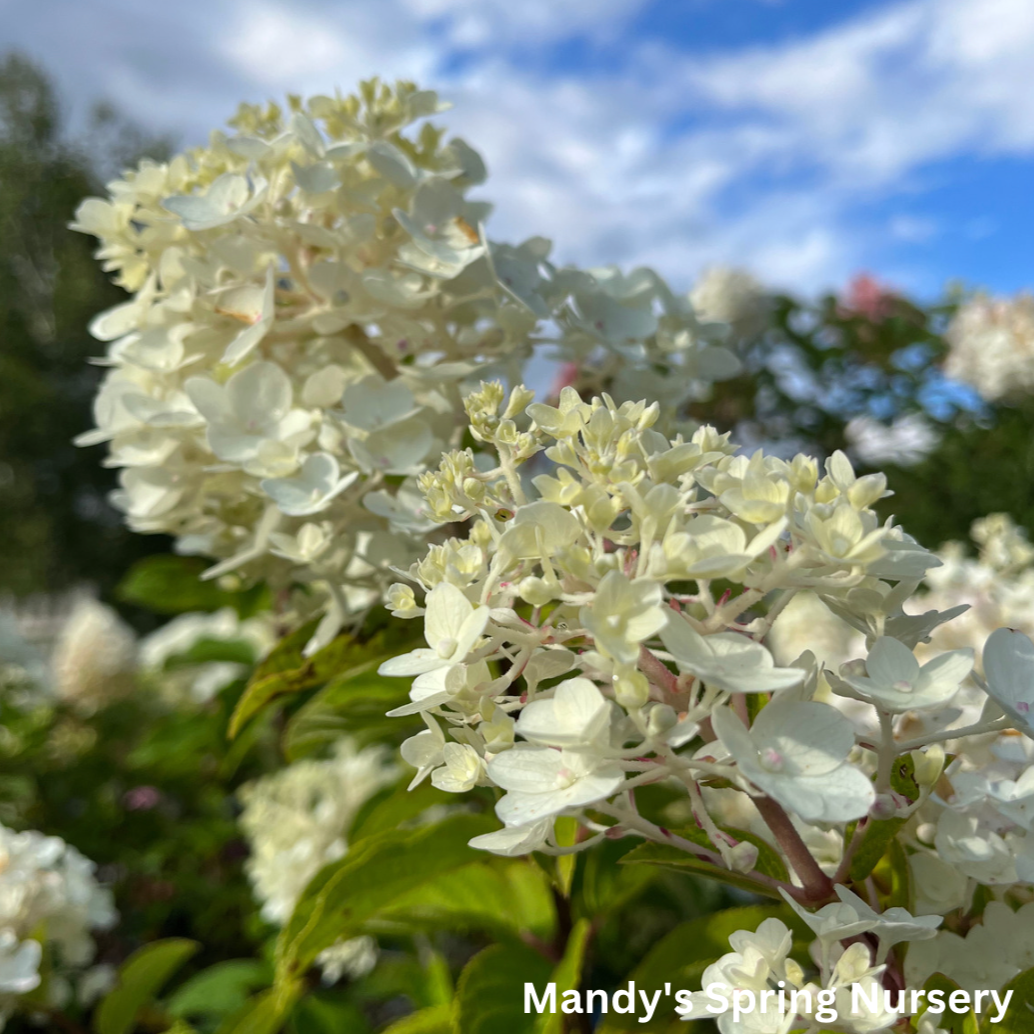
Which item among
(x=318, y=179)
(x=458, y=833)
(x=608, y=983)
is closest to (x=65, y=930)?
(x=458, y=833)

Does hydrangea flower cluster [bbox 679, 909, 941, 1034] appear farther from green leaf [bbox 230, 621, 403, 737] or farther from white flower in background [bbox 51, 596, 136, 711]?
white flower in background [bbox 51, 596, 136, 711]

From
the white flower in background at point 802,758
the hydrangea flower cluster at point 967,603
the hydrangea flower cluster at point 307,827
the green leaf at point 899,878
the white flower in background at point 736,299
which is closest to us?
the white flower in background at point 802,758

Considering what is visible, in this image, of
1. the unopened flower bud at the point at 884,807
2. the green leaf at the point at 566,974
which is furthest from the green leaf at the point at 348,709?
the unopened flower bud at the point at 884,807

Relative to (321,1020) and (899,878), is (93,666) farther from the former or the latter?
(899,878)

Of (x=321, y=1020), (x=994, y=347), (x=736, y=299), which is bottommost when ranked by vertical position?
(x=321, y=1020)

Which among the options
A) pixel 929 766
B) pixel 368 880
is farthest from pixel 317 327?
pixel 929 766

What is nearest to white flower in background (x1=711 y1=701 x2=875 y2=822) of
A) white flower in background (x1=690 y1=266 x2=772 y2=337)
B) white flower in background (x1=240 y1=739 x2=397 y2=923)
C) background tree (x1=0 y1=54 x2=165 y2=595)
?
white flower in background (x1=240 y1=739 x2=397 y2=923)

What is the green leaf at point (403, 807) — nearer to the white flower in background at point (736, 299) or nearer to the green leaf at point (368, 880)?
the green leaf at point (368, 880)

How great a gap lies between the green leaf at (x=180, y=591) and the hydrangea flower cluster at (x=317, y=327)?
1.06ft

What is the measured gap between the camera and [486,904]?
2.42ft

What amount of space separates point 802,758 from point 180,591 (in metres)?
0.95

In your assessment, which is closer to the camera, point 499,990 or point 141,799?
point 499,990

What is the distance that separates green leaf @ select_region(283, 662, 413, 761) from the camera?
0.76 meters

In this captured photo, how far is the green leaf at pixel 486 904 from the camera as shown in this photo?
72 centimetres
